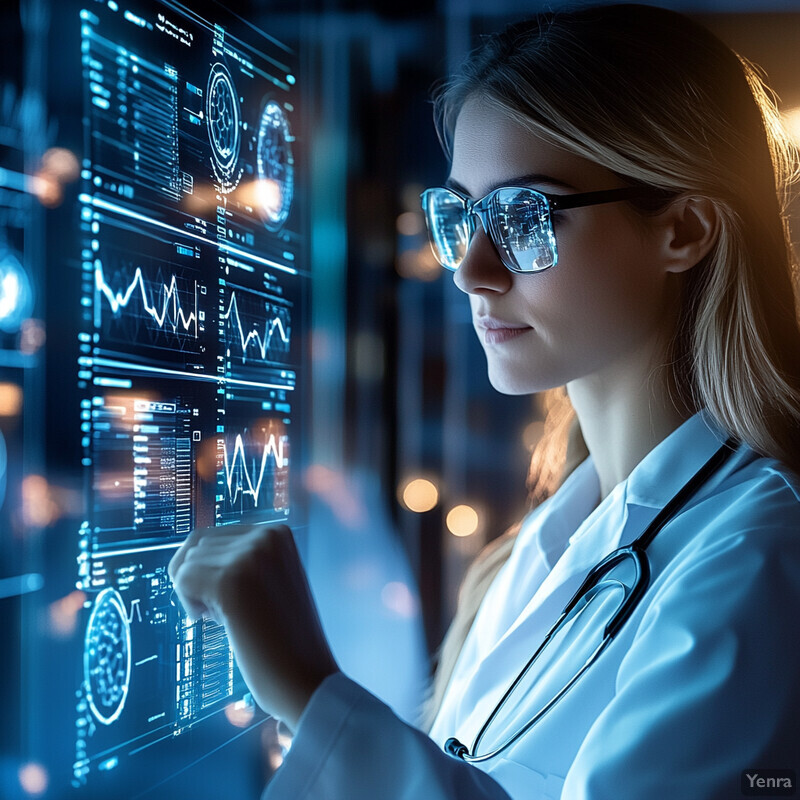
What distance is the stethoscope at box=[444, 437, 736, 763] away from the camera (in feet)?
2.35

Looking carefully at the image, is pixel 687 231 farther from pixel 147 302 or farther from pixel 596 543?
pixel 147 302

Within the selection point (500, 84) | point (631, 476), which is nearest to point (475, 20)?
point (500, 84)

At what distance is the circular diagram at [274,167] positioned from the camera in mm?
876

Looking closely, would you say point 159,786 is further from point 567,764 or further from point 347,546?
point 347,546

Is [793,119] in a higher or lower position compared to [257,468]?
higher

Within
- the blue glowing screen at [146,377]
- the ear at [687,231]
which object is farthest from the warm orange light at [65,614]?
the ear at [687,231]

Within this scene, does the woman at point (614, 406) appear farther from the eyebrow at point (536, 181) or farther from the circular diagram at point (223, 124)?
the circular diagram at point (223, 124)

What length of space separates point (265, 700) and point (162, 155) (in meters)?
0.45

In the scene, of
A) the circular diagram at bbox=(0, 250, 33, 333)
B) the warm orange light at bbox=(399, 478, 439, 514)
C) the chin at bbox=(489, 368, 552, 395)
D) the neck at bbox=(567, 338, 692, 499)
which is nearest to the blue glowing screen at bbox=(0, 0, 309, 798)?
the circular diagram at bbox=(0, 250, 33, 333)

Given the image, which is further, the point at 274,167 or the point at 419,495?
the point at 419,495

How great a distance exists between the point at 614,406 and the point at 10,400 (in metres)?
0.64

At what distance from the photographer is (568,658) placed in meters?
0.77

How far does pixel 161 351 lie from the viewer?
0.65 m

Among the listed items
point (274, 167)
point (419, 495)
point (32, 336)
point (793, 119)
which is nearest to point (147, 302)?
point (32, 336)
